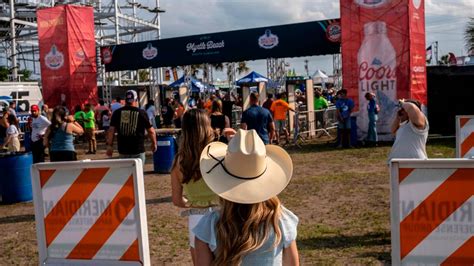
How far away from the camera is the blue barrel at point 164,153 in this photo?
13.1m

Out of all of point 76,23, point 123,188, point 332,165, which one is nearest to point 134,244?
point 123,188

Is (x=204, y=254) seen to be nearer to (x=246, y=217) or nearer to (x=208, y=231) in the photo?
(x=208, y=231)

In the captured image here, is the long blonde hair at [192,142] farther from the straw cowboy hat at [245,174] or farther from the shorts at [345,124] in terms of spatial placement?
the shorts at [345,124]

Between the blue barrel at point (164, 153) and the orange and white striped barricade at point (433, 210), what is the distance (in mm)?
9810

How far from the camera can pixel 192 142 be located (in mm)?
4441

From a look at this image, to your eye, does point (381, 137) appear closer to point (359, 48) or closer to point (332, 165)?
point (359, 48)

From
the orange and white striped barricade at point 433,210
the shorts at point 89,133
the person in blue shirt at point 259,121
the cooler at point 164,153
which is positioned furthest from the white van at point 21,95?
the orange and white striped barricade at point 433,210

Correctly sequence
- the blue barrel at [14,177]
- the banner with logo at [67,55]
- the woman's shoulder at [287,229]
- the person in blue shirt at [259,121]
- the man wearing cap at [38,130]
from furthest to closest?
the banner with logo at [67,55] → the man wearing cap at [38,130] → the person in blue shirt at [259,121] → the blue barrel at [14,177] → the woman's shoulder at [287,229]

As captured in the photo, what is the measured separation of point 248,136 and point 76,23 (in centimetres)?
2400

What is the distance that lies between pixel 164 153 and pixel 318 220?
238 inches

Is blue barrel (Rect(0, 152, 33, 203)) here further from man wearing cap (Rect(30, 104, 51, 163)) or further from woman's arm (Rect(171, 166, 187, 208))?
woman's arm (Rect(171, 166, 187, 208))

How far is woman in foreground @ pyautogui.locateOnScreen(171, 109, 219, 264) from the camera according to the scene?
4.38 m

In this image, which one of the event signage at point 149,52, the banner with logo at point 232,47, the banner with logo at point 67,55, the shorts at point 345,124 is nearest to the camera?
the shorts at point 345,124

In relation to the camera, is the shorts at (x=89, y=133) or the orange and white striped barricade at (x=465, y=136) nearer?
the orange and white striped barricade at (x=465, y=136)
